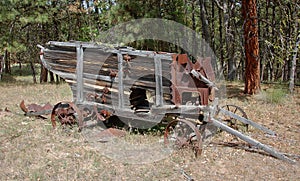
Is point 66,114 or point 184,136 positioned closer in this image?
point 184,136

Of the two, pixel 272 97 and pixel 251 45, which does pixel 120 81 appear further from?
pixel 251 45

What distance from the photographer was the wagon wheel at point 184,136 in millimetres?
6181

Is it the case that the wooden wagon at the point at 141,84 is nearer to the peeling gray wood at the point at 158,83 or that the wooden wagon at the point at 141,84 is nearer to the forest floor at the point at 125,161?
the peeling gray wood at the point at 158,83

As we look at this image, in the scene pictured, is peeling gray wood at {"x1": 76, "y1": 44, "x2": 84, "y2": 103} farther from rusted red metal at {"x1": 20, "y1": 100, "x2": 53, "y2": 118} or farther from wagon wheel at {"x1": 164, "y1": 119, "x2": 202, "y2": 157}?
wagon wheel at {"x1": 164, "y1": 119, "x2": 202, "y2": 157}

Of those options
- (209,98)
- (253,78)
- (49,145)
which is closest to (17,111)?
(49,145)

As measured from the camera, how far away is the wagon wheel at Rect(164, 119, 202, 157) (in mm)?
6181

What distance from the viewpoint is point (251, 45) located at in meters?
11.9

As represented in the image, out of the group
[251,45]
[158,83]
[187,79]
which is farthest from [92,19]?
[187,79]

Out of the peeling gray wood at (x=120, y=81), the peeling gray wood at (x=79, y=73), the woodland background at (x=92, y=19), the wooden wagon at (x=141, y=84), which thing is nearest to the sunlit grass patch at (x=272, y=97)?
the woodland background at (x=92, y=19)

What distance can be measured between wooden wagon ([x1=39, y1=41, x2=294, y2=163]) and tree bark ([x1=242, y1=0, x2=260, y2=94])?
5.05 m

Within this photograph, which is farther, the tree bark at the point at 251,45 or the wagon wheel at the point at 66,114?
the tree bark at the point at 251,45

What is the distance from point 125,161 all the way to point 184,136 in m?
1.47

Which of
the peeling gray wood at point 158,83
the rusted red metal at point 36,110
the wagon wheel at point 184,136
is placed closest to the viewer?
the wagon wheel at point 184,136

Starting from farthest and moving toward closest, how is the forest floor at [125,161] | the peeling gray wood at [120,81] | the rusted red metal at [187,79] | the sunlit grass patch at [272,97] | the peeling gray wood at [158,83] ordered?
the sunlit grass patch at [272,97]
the peeling gray wood at [120,81]
the peeling gray wood at [158,83]
the rusted red metal at [187,79]
the forest floor at [125,161]
